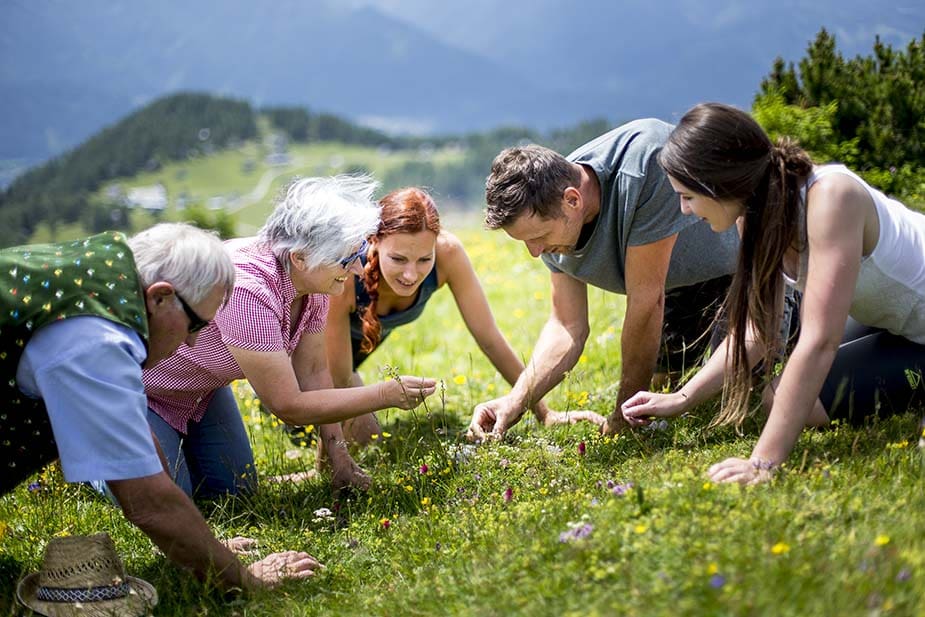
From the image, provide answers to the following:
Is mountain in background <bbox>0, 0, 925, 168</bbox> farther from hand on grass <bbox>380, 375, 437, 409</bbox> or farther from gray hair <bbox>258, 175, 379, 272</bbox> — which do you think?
hand on grass <bbox>380, 375, 437, 409</bbox>

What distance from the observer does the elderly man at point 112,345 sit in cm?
302

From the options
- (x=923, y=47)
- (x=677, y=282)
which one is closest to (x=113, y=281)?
(x=677, y=282)

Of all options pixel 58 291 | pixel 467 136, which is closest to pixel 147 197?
pixel 467 136

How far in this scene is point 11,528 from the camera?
445 centimetres

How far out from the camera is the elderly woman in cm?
432

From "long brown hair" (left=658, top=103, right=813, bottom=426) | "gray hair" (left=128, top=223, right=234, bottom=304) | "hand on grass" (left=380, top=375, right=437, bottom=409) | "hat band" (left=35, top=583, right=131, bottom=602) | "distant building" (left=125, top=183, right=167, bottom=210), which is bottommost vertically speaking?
"distant building" (left=125, top=183, right=167, bottom=210)

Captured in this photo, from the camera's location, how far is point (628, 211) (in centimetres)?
464

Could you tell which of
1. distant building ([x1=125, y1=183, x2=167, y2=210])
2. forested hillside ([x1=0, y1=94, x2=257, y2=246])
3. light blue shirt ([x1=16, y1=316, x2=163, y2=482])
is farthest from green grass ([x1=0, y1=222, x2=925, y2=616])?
distant building ([x1=125, y1=183, x2=167, y2=210])

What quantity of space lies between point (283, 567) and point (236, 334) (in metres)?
1.16

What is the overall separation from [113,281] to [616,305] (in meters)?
5.71

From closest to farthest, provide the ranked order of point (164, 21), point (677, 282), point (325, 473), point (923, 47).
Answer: point (325, 473) < point (677, 282) < point (923, 47) < point (164, 21)

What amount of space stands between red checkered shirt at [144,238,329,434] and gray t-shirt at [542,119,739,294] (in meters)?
1.49

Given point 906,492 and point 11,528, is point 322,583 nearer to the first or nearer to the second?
point 11,528

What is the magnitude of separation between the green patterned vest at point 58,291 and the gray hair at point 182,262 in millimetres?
47
